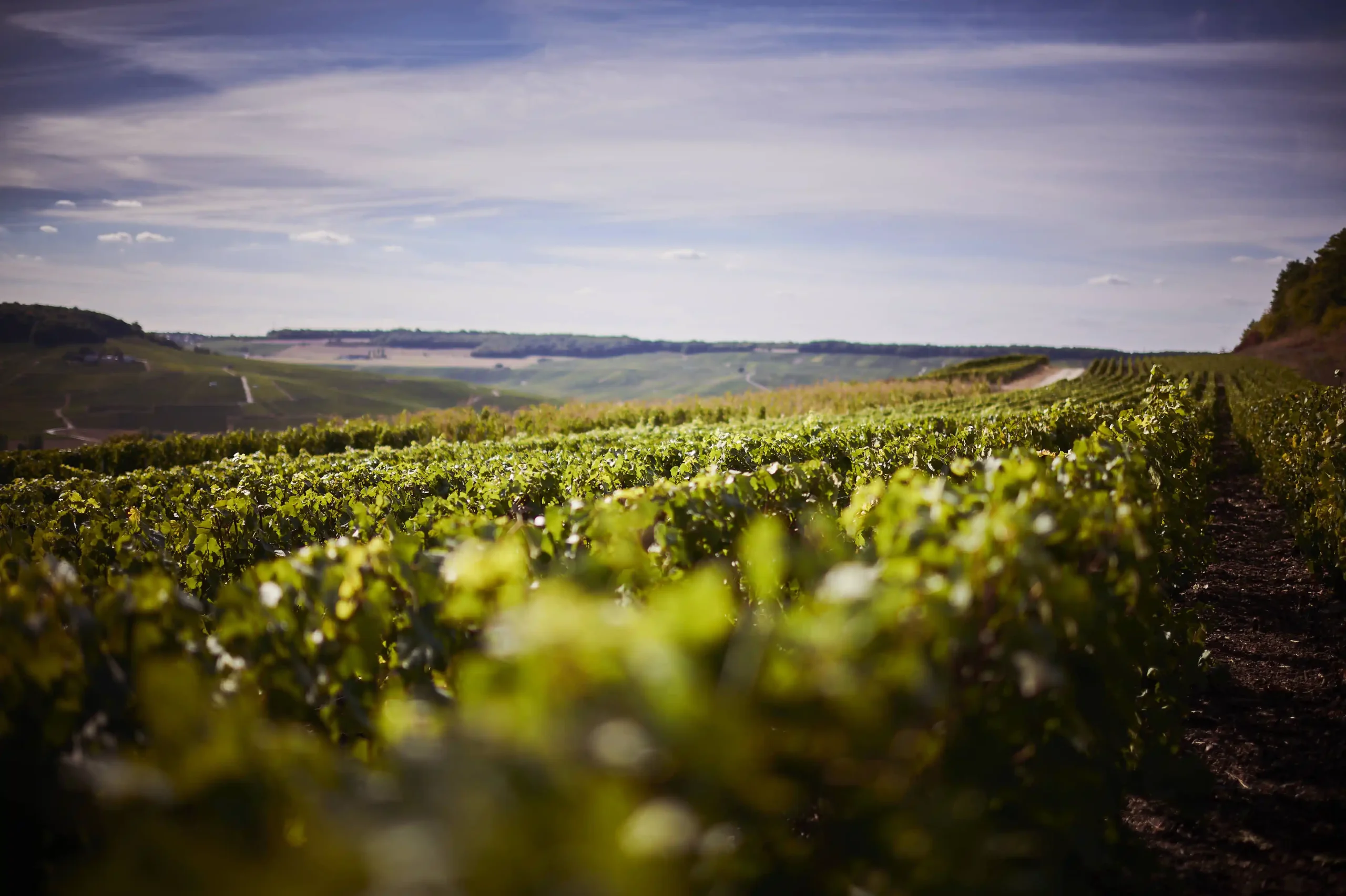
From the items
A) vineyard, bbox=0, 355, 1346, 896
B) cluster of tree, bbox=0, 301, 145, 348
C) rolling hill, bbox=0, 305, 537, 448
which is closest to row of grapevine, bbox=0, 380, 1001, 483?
vineyard, bbox=0, 355, 1346, 896

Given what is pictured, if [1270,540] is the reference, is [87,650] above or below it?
above

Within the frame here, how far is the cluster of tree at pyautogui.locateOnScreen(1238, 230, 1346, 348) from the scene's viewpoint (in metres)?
59.5

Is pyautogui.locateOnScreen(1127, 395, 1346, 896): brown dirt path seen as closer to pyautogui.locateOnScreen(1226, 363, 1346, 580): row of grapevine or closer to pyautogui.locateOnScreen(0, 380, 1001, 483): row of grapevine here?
pyautogui.locateOnScreen(1226, 363, 1346, 580): row of grapevine

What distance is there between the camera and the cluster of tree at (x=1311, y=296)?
195 ft

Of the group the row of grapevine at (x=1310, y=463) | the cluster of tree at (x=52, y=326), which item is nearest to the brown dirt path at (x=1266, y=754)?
the row of grapevine at (x=1310, y=463)

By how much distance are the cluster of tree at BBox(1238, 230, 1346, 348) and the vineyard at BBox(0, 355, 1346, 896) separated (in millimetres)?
68119

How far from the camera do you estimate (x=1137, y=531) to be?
2824 mm

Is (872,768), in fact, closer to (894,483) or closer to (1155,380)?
(894,483)

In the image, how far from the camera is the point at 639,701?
1.23 meters

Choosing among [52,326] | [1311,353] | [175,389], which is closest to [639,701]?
[1311,353]

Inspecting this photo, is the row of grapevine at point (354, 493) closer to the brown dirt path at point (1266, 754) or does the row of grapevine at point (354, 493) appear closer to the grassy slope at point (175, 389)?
the brown dirt path at point (1266, 754)

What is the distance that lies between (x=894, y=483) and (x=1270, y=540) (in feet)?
36.4

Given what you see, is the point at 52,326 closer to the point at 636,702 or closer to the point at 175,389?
the point at 175,389

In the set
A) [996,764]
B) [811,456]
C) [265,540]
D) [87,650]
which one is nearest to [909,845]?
[996,764]
